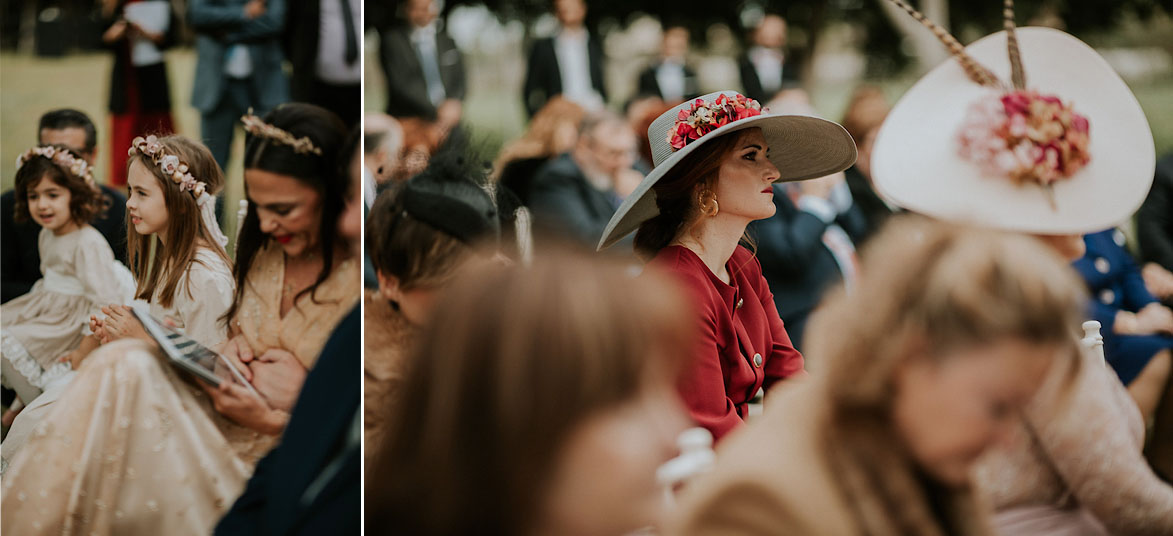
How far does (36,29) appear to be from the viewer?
8.70ft

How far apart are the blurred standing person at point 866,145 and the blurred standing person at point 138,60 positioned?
305 centimetres

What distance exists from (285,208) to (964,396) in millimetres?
1889

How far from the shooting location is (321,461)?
1.84m

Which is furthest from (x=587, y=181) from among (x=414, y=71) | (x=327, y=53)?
(x=327, y=53)

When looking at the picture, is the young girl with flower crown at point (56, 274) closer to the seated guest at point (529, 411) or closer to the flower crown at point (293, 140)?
the flower crown at point (293, 140)

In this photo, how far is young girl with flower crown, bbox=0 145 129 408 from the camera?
8.50 ft

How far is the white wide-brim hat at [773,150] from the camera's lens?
2.23 metres

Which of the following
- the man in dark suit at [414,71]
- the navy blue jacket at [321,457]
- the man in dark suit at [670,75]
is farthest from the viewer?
the man in dark suit at [670,75]

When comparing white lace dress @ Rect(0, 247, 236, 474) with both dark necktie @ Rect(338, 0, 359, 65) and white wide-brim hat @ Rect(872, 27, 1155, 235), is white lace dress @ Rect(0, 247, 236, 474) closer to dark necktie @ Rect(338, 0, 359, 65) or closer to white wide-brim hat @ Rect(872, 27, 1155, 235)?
dark necktie @ Rect(338, 0, 359, 65)

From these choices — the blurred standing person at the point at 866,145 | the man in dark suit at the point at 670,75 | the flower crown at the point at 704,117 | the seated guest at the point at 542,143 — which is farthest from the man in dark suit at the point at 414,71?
the flower crown at the point at 704,117

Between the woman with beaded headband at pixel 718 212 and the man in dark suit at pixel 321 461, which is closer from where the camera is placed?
the man in dark suit at pixel 321 461

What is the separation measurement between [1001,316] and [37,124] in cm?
241

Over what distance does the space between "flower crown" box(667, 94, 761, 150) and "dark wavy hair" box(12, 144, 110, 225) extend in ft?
4.77

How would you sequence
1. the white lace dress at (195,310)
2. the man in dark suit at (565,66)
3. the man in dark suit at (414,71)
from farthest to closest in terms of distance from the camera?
the man in dark suit at (565,66) < the man in dark suit at (414,71) < the white lace dress at (195,310)
